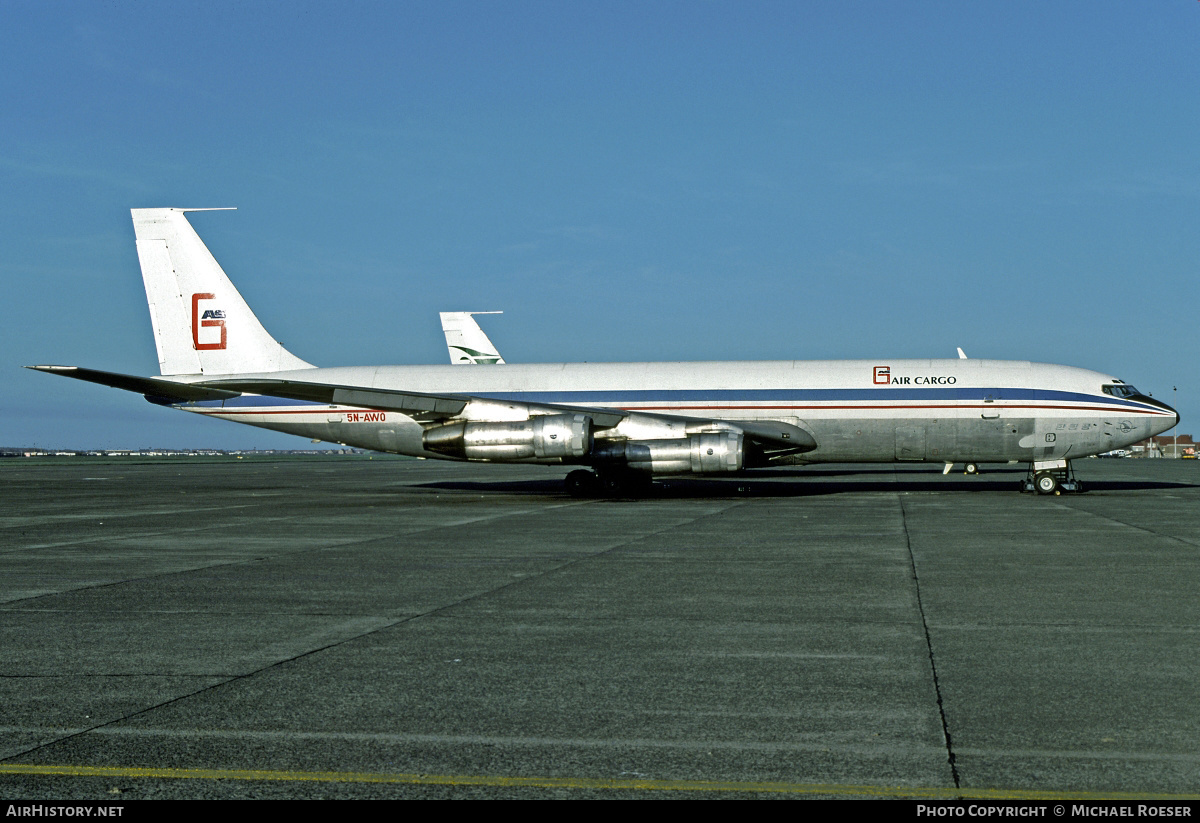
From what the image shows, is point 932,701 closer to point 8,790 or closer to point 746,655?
point 746,655

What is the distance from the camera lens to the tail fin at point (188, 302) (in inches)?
1315

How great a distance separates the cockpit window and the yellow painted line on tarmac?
2817 centimetres

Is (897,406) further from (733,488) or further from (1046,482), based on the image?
(733,488)

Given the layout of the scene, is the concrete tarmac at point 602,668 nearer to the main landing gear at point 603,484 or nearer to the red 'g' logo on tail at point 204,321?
the main landing gear at point 603,484

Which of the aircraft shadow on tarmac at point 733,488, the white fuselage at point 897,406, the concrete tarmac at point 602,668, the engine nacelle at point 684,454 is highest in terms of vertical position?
the white fuselage at point 897,406

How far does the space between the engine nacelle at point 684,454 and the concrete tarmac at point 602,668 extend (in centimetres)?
1057

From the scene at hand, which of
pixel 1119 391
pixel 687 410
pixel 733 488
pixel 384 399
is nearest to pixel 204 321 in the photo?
pixel 384 399

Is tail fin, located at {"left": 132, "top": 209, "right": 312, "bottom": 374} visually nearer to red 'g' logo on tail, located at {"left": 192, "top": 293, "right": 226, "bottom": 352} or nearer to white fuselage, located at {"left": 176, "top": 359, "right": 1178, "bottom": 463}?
red 'g' logo on tail, located at {"left": 192, "top": 293, "right": 226, "bottom": 352}

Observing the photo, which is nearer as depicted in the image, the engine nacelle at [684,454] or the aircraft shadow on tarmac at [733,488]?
the engine nacelle at [684,454]

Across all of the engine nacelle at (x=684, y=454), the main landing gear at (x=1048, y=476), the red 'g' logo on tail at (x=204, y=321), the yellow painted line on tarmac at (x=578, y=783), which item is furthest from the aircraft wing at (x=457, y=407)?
the yellow painted line on tarmac at (x=578, y=783)

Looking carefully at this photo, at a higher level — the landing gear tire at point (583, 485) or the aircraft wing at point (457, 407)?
the aircraft wing at point (457, 407)

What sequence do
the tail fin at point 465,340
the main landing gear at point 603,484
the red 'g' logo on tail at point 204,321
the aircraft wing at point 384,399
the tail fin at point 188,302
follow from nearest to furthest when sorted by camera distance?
the aircraft wing at point 384,399 → the main landing gear at point 603,484 → the tail fin at point 188,302 → the red 'g' logo on tail at point 204,321 → the tail fin at point 465,340

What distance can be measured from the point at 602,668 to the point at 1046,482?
2643 centimetres

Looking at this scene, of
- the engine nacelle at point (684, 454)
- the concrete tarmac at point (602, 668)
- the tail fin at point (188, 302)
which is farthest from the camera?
the tail fin at point (188, 302)
